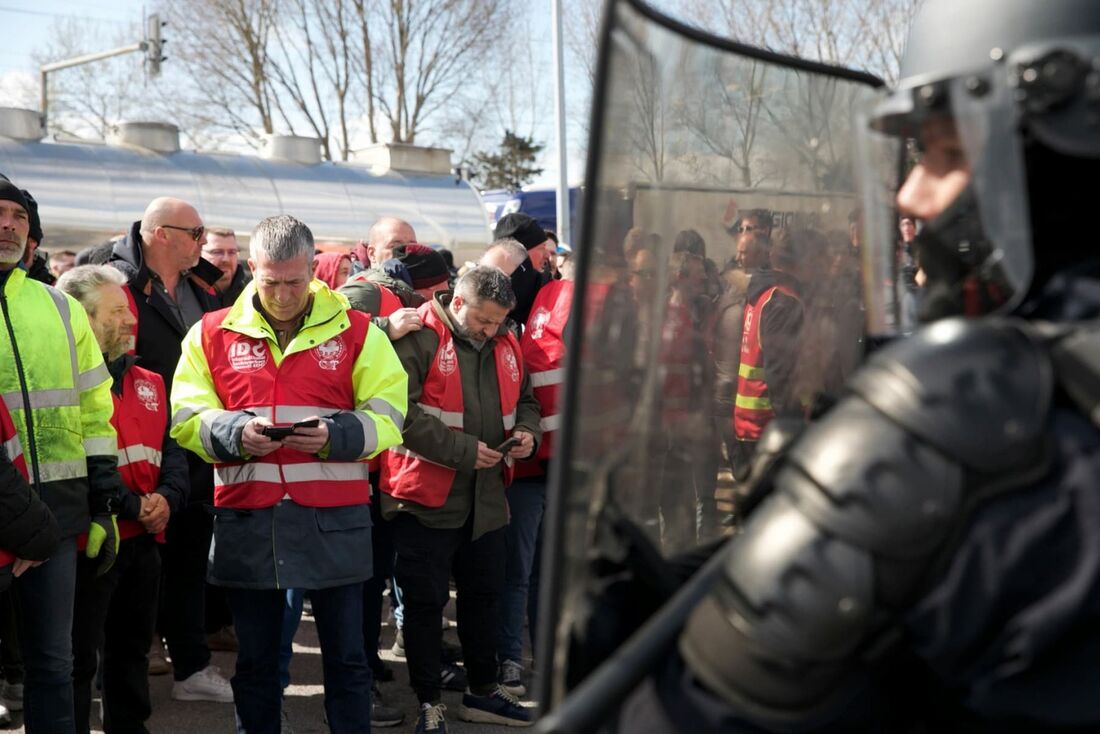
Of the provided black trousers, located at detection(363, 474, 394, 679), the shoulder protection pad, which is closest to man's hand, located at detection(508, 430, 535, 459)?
black trousers, located at detection(363, 474, 394, 679)

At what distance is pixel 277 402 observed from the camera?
397 centimetres

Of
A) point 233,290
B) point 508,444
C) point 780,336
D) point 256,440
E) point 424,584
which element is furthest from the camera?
point 233,290

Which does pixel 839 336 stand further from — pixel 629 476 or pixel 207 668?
Result: pixel 207 668

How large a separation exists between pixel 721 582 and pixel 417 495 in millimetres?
3381

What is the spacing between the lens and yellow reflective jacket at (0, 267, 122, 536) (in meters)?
3.72

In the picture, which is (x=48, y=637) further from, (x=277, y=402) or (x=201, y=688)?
(x=201, y=688)

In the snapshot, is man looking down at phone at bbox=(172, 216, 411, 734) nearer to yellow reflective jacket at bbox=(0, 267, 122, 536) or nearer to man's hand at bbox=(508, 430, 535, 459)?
yellow reflective jacket at bbox=(0, 267, 122, 536)

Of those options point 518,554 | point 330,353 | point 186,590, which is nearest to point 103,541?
point 330,353

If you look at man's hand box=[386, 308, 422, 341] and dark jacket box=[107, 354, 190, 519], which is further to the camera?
man's hand box=[386, 308, 422, 341]

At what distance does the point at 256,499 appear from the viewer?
3.99m

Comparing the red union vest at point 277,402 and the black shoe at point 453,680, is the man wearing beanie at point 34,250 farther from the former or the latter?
the black shoe at point 453,680

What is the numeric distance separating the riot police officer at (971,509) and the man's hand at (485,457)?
3.31 meters

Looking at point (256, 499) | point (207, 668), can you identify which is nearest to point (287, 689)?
point (207, 668)

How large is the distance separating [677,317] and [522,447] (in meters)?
3.23
